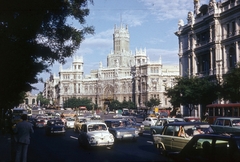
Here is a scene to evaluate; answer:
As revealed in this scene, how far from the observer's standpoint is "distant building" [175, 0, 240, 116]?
40.5 metres

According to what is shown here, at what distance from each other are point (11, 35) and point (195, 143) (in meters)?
6.74

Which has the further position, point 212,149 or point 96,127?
point 96,127

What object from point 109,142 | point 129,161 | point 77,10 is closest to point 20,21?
point 77,10

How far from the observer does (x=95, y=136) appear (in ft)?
49.9

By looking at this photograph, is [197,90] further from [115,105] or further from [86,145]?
[115,105]

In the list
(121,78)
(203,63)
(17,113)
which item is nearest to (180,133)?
(203,63)

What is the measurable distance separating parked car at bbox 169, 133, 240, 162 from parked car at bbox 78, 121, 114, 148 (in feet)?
28.5

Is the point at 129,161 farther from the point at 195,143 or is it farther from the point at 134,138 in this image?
Answer: the point at 134,138

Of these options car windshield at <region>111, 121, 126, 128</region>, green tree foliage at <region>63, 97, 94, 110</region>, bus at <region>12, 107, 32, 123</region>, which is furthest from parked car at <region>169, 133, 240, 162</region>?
green tree foliage at <region>63, 97, 94, 110</region>

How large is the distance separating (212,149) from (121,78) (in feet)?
342

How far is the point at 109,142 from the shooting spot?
Result: 50.2 feet

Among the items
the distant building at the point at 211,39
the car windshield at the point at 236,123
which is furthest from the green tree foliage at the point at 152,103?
the car windshield at the point at 236,123

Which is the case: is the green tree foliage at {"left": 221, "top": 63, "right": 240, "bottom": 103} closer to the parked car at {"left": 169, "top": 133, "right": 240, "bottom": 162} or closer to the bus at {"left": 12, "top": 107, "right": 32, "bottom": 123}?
the bus at {"left": 12, "top": 107, "right": 32, "bottom": 123}

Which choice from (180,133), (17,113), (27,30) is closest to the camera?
(27,30)
